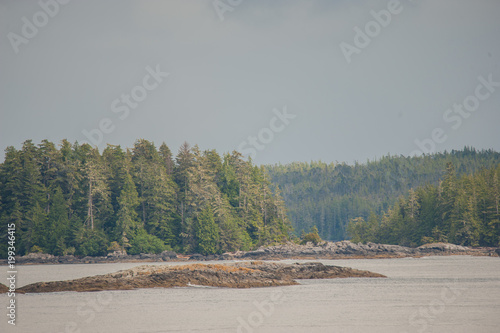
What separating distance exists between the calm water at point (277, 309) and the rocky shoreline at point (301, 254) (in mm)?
42654

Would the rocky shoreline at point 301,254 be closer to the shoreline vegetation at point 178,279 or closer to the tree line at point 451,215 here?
the tree line at point 451,215

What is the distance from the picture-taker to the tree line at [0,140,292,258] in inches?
3275

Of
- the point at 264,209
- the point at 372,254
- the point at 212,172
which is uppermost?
the point at 212,172

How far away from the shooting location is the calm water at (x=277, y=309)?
2525cm

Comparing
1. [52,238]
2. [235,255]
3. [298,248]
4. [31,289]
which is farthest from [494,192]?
[31,289]

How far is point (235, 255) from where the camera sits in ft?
277

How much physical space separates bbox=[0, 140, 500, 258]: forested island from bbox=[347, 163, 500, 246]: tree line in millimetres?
178

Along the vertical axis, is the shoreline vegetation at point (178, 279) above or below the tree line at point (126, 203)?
below

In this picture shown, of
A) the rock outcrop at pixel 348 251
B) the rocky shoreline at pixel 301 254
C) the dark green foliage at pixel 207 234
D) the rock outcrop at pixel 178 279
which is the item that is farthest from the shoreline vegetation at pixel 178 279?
the dark green foliage at pixel 207 234

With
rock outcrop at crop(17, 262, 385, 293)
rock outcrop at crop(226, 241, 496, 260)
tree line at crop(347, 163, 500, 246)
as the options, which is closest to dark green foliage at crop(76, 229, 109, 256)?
rock outcrop at crop(226, 241, 496, 260)

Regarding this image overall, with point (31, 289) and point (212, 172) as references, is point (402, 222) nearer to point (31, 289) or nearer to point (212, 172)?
point (212, 172)

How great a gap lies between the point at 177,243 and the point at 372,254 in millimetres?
31508

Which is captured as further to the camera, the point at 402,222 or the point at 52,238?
the point at 402,222

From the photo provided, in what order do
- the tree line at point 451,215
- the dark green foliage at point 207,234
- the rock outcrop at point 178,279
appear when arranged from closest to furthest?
the rock outcrop at point 178,279
the dark green foliage at point 207,234
the tree line at point 451,215
